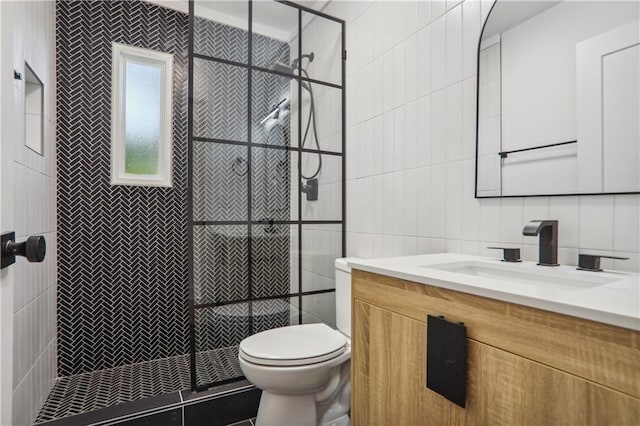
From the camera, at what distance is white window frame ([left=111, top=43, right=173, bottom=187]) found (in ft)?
7.52

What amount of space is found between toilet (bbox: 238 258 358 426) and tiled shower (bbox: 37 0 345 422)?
1.22 ft

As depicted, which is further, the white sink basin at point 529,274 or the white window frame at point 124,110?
the white window frame at point 124,110

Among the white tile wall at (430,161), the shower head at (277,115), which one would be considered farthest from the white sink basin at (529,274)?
Answer: the shower head at (277,115)

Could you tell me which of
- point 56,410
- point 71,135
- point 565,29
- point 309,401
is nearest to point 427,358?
point 309,401

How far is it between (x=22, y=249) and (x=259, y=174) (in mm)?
1308

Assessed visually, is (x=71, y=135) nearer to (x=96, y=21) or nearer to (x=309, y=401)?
(x=96, y=21)

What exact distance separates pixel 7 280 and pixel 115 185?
6.30 feet

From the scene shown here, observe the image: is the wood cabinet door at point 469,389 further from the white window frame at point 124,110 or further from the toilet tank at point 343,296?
the white window frame at point 124,110

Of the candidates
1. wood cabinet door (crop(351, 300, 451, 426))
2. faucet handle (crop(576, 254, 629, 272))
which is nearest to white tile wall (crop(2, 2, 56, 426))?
wood cabinet door (crop(351, 300, 451, 426))

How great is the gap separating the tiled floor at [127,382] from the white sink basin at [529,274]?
1255 mm

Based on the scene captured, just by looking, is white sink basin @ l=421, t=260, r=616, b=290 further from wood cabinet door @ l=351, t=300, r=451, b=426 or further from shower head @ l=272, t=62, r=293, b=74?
shower head @ l=272, t=62, r=293, b=74

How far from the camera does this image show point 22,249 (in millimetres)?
590

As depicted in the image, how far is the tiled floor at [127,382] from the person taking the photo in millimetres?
1742

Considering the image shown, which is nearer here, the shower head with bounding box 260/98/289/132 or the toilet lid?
the toilet lid
